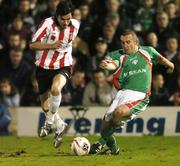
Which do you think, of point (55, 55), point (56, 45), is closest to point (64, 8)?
point (56, 45)

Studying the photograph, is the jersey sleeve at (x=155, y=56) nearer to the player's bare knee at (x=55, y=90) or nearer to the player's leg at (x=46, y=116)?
the player's bare knee at (x=55, y=90)

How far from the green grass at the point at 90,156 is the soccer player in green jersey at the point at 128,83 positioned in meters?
0.43

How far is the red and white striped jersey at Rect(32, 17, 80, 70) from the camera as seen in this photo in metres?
13.0

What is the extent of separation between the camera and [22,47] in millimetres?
18234

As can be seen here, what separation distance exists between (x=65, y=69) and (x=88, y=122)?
3.96 meters

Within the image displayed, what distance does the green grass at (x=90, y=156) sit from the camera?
11094mm

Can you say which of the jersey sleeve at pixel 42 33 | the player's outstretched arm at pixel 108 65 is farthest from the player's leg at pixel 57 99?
the player's outstretched arm at pixel 108 65

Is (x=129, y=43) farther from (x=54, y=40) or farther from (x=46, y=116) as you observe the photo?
(x=46, y=116)

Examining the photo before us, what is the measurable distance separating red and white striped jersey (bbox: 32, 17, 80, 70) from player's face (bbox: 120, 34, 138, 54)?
1465 mm

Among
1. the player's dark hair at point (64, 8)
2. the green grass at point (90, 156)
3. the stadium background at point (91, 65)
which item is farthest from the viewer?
the stadium background at point (91, 65)

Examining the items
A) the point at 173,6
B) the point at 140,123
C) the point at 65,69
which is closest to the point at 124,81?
the point at 65,69

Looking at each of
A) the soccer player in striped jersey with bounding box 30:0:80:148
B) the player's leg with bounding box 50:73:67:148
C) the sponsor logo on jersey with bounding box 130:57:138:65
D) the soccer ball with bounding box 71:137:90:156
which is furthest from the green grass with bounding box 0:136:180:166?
the sponsor logo on jersey with bounding box 130:57:138:65

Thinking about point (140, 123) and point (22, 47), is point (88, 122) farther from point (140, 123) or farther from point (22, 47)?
point (22, 47)

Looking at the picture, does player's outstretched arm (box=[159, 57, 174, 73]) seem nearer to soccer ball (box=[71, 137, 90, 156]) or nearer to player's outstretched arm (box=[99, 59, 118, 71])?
player's outstretched arm (box=[99, 59, 118, 71])
